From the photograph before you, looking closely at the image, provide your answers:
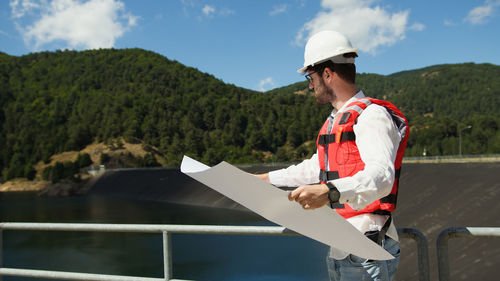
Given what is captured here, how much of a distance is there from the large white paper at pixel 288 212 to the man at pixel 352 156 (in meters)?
0.07

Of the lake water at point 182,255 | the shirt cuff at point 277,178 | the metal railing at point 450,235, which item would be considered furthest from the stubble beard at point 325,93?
the lake water at point 182,255

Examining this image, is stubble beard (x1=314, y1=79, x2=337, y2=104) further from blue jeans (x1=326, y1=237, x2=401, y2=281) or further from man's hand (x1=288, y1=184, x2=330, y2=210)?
blue jeans (x1=326, y1=237, x2=401, y2=281)

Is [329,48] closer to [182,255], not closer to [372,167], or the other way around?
[372,167]

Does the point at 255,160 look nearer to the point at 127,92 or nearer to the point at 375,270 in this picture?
the point at 127,92

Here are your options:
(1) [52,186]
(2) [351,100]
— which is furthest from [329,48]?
(1) [52,186]

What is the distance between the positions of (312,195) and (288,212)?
158 millimetres

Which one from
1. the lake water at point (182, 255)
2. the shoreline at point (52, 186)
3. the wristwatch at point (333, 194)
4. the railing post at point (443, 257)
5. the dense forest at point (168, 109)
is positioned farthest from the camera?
the dense forest at point (168, 109)

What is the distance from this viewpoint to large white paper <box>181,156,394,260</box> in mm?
1664

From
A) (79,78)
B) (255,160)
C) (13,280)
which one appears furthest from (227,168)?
(79,78)

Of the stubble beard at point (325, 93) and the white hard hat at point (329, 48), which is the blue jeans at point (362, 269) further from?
the white hard hat at point (329, 48)

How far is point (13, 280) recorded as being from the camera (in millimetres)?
23781

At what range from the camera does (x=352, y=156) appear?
185 cm

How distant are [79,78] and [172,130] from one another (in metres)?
55.2

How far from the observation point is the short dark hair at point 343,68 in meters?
2.04
